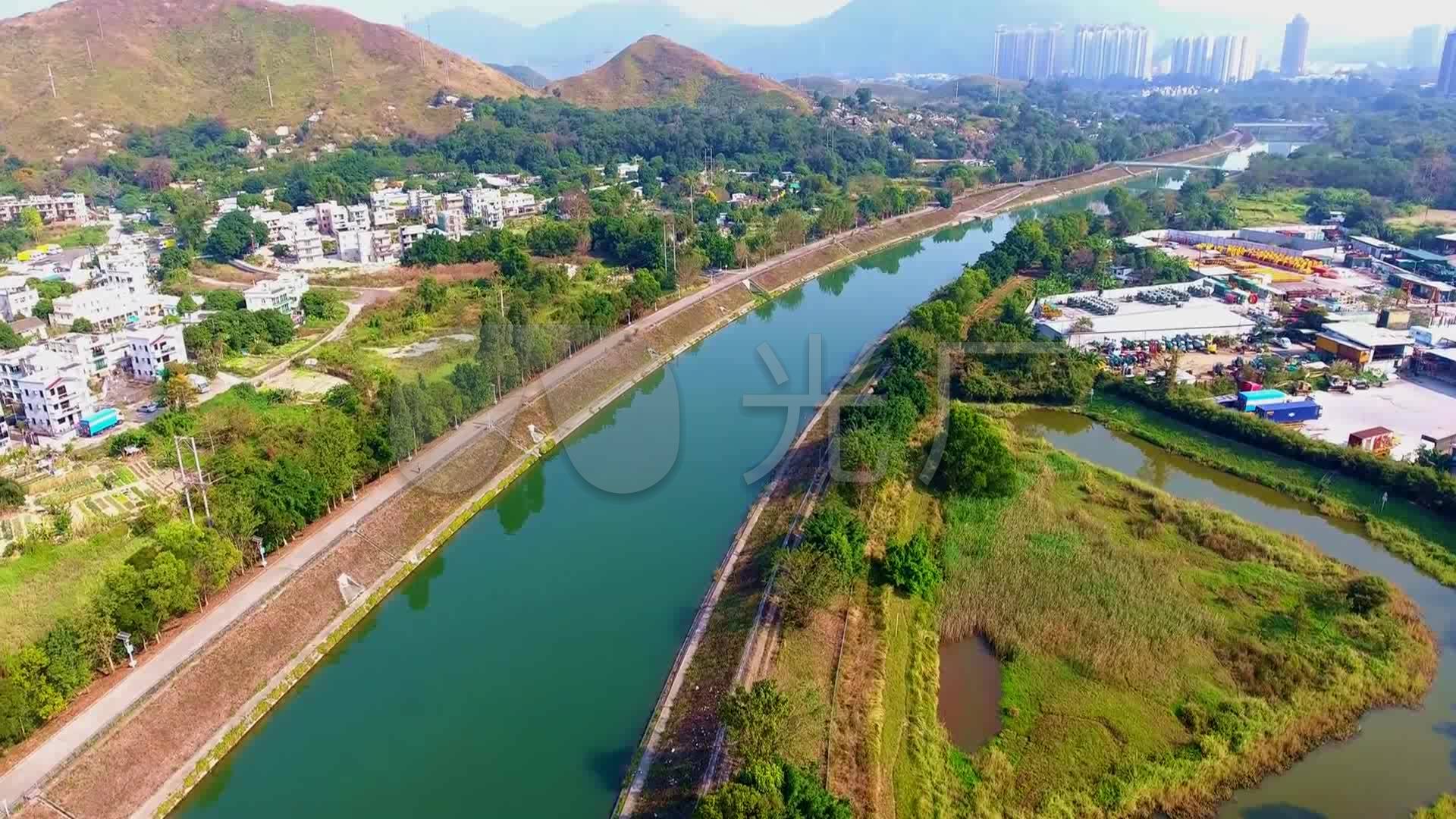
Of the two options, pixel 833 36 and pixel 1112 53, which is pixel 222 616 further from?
pixel 833 36

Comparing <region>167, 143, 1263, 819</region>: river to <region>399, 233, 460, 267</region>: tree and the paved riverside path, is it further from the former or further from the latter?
<region>399, 233, 460, 267</region>: tree

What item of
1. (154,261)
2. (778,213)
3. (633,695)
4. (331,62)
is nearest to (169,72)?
(331,62)

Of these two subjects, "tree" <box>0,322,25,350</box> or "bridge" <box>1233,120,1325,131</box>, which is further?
"bridge" <box>1233,120,1325,131</box>

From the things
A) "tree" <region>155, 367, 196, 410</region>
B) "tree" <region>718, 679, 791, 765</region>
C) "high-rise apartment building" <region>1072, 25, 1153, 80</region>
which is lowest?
"tree" <region>718, 679, 791, 765</region>

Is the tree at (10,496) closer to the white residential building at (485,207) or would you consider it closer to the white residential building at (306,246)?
the white residential building at (306,246)

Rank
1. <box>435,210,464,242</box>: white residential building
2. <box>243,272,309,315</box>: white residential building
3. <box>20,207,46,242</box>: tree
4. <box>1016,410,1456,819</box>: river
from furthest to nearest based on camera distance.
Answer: <box>435,210,464,242</box>: white residential building < <box>20,207,46,242</box>: tree < <box>243,272,309,315</box>: white residential building < <box>1016,410,1456,819</box>: river

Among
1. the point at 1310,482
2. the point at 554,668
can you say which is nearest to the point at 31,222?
the point at 554,668

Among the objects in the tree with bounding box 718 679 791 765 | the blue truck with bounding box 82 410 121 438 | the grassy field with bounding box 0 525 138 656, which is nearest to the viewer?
the tree with bounding box 718 679 791 765

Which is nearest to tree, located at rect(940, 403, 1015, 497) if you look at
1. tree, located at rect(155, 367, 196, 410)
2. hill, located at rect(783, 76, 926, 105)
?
tree, located at rect(155, 367, 196, 410)

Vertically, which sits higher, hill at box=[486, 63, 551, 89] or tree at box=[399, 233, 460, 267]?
hill at box=[486, 63, 551, 89]

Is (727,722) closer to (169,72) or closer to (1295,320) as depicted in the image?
(1295,320)
